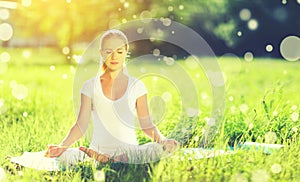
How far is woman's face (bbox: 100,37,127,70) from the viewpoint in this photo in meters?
2.95

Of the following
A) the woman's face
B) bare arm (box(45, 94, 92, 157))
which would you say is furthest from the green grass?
the woman's face

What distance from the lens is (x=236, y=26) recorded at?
10.2m

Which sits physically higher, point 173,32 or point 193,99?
point 173,32

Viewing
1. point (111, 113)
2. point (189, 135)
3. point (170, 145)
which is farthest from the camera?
point (189, 135)

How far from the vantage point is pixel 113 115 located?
9.95 feet

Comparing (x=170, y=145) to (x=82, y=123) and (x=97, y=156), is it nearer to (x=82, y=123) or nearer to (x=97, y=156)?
(x=97, y=156)

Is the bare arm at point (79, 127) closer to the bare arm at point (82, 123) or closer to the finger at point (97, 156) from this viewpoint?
the bare arm at point (82, 123)

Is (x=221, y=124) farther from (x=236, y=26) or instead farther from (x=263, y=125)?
(x=236, y=26)

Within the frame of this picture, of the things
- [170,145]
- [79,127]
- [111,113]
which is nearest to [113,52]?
[111,113]

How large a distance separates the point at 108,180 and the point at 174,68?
594 centimetres

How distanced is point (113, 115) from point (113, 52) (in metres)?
0.34

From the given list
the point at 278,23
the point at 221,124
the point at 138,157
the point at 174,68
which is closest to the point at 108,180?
the point at 138,157

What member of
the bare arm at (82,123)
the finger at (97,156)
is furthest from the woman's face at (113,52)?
the finger at (97,156)

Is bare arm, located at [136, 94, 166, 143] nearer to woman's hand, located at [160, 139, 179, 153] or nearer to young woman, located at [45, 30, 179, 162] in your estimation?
young woman, located at [45, 30, 179, 162]
